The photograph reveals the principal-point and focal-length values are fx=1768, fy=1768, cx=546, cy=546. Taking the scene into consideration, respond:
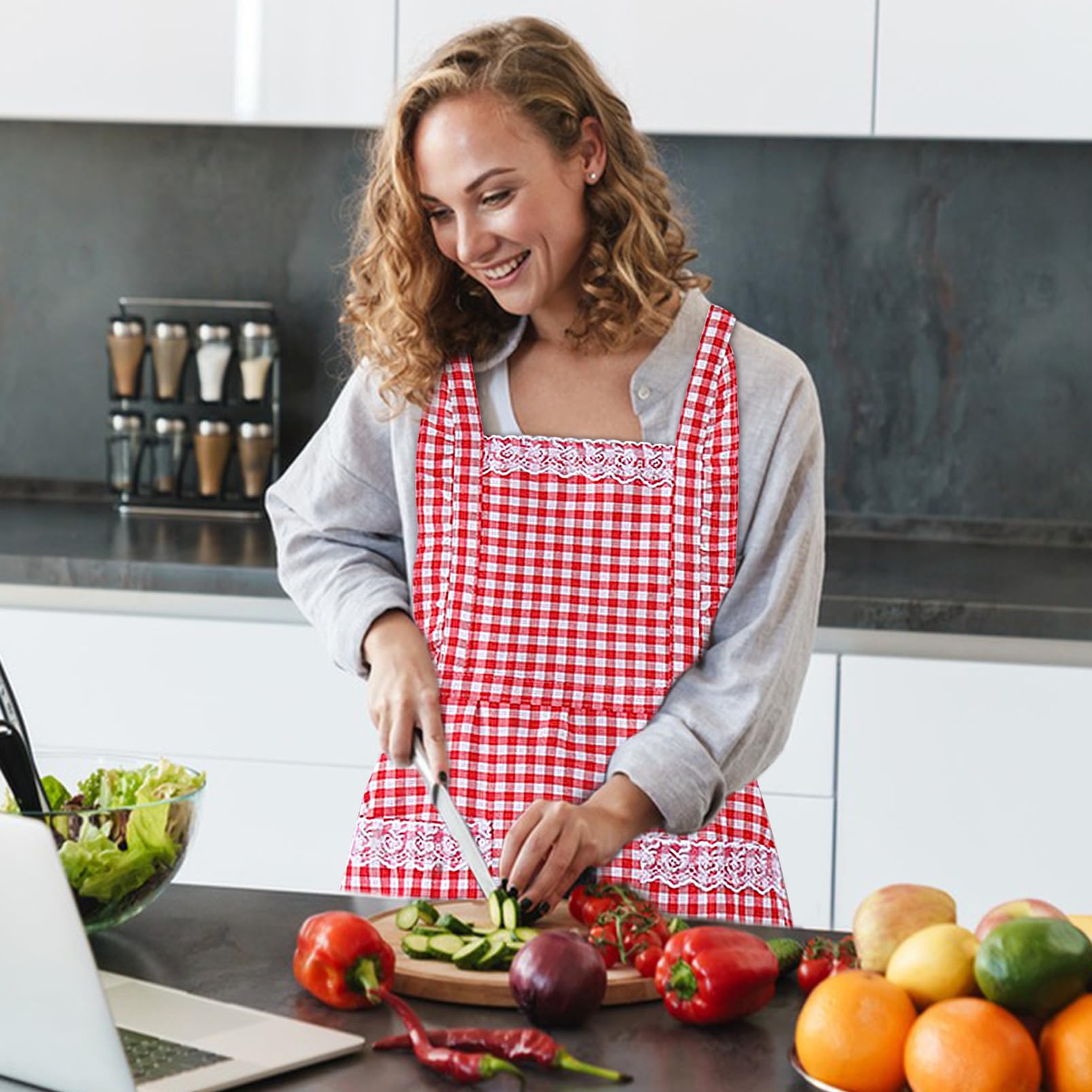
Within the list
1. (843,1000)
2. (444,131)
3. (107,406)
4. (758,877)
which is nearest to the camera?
(843,1000)

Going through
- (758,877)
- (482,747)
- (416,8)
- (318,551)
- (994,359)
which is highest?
(416,8)

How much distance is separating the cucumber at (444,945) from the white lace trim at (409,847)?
0.47 meters

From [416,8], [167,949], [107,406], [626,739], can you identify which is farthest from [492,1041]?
[107,406]

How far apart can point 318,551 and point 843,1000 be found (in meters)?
0.94

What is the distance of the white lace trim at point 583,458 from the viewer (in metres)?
1.71

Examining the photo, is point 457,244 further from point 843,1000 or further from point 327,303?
point 327,303

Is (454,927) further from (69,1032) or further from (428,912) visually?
(69,1032)

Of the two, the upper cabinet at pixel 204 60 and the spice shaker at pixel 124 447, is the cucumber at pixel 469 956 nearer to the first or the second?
the upper cabinet at pixel 204 60

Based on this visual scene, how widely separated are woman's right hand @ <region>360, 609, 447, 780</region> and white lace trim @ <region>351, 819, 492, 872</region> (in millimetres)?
131

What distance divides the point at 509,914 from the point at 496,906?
1 cm

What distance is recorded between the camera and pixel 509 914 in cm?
127

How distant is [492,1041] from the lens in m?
1.06

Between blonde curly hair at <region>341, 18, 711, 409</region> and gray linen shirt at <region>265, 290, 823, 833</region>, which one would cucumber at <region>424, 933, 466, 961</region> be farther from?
blonde curly hair at <region>341, 18, 711, 409</region>

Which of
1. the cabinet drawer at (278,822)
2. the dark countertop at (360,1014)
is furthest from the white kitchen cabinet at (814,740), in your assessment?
the dark countertop at (360,1014)
